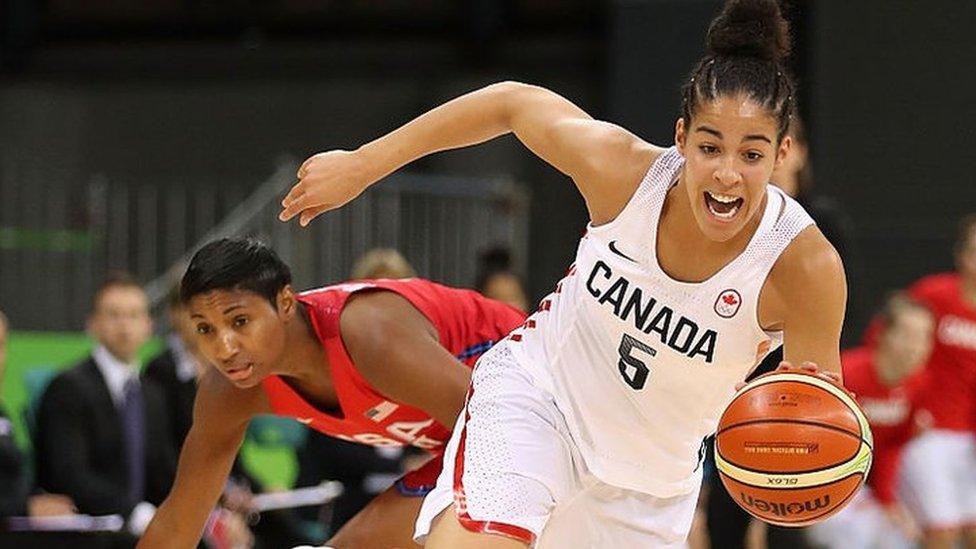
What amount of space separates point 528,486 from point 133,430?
4065mm

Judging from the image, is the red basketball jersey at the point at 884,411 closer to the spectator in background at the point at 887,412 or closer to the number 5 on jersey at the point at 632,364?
the spectator in background at the point at 887,412

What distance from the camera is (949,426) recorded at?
9906 millimetres

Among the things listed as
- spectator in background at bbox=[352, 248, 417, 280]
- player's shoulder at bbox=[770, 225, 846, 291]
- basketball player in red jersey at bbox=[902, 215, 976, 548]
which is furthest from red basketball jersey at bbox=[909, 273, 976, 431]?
player's shoulder at bbox=[770, 225, 846, 291]

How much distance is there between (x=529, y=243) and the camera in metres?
13.9

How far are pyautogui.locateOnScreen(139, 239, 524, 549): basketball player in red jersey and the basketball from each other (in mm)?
1034

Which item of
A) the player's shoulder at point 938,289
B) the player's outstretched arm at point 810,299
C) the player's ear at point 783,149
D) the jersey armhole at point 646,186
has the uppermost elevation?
the player's ear at point 783,149

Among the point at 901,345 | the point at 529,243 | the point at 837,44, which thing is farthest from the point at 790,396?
the point at 529,243

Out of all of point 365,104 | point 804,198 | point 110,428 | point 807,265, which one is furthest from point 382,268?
point 365,104

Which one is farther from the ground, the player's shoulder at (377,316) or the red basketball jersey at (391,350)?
the player's shoulder at (377,316)

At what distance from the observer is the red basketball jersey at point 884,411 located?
9.78 m

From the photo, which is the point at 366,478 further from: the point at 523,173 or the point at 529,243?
the point at 523,173

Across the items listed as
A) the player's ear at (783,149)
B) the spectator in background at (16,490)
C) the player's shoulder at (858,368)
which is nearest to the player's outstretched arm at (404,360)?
the player's ear at (783,149)

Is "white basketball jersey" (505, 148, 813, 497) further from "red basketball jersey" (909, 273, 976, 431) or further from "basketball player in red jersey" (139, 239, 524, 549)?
"red basketball jersey" (909, 273, 976, 431)

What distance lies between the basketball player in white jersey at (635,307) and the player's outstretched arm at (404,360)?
0.61ft
